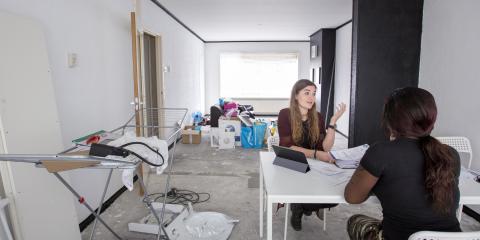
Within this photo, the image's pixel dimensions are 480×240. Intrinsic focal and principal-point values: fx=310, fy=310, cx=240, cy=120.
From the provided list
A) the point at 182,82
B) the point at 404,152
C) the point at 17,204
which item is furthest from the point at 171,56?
the point at 404,152

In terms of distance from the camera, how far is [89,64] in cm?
299

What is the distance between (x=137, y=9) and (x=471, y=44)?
3.41 meters

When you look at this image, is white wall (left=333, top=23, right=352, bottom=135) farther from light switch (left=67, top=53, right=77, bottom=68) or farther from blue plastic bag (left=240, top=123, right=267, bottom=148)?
light switch (left=67, top=53, right=77, bottom=68)

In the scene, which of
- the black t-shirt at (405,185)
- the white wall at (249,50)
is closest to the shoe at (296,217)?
the black t-shirt at (405,185)

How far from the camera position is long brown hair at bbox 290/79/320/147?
250 centimetres

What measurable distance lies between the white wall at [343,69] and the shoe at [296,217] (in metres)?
4.54

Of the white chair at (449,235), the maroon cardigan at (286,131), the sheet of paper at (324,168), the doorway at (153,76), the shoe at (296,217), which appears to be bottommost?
the shoe at (296,217)

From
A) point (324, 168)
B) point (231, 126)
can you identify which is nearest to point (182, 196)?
point (324, 168)

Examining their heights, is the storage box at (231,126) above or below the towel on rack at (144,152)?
below

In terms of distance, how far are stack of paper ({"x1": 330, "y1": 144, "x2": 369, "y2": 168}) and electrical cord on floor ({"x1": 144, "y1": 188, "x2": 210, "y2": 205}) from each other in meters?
1.76

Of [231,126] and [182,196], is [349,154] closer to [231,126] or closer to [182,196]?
[182,196]

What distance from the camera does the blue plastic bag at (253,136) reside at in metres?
5.82

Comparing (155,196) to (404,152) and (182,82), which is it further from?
(182,82)

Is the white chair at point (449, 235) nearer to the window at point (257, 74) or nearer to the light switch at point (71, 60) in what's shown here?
the light switch at point (71, 60)
